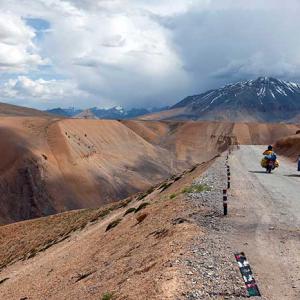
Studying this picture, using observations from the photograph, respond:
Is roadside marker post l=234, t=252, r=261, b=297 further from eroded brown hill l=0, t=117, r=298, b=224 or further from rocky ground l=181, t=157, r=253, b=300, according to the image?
eroded brown hill l=0, t=117, r=298, b=224

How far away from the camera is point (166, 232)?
59.9 ft

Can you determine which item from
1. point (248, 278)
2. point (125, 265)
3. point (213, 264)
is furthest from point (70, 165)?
point (248, 278)

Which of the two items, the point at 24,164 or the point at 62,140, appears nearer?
the point at 24,164

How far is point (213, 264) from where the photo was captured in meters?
13.1

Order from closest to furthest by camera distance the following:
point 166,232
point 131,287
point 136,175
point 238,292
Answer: point 238,292 → point 131,287 → point 166,232 → point 136,175

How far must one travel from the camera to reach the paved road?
11938 mm

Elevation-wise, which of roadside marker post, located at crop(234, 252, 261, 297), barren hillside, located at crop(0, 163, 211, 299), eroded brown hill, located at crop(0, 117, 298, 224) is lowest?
eroded brown hill, located at crop(0, 117, 298, 224)

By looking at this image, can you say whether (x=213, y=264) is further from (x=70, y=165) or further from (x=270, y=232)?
(x=70, y=165)

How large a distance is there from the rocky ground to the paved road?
45 centimetres

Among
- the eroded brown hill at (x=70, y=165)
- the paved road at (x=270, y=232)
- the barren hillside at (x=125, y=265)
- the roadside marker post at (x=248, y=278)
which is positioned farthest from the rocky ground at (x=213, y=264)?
the eroded brown hill at (x=70, y=165)

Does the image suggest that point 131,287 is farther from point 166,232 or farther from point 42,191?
point 42,191

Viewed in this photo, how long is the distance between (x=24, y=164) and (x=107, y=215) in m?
56.9

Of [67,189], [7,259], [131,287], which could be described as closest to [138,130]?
[67,189]

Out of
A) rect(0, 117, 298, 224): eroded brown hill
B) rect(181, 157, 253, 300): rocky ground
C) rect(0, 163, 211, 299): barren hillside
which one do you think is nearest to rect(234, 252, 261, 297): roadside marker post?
rect(181, 157, 253, 300): rocky ground
